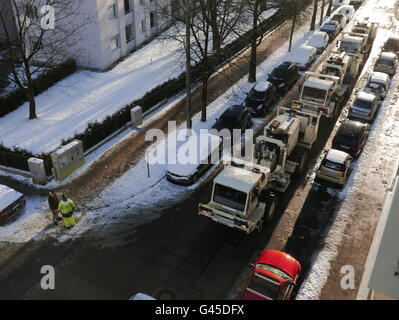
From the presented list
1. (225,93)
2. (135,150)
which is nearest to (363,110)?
(225,93)

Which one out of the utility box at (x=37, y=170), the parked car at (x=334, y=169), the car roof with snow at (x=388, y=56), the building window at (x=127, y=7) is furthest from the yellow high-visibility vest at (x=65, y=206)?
the car roof with snow at (x=388, y=56)

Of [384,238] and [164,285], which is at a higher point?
[384,238]

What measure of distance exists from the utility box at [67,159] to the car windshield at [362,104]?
16.9m

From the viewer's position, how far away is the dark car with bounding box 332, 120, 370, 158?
22703 millimetres

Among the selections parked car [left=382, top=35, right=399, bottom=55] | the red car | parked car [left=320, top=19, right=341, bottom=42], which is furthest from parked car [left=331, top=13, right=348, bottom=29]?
the red car

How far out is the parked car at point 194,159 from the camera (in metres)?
21.2

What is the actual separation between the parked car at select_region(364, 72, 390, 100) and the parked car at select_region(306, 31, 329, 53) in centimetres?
823

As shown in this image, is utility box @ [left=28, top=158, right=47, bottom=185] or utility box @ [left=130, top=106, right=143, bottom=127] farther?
utility box @ [left=130, top=106, right=143, bottom=127]

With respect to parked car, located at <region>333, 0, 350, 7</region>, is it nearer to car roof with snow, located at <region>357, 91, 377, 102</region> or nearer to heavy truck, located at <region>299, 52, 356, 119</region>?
heavy truck, located at <region>299, 52, 356, 119</region>

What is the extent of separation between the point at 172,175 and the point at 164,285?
6.68m

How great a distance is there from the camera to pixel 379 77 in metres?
30.2

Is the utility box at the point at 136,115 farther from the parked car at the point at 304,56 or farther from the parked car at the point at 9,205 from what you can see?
the parked car at the point at 304,56
